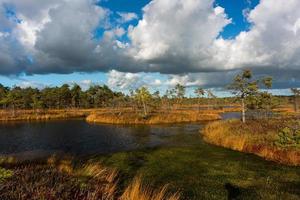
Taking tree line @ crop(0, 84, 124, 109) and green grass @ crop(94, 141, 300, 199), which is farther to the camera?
tree line @ crop(0, 84, 124, 109)

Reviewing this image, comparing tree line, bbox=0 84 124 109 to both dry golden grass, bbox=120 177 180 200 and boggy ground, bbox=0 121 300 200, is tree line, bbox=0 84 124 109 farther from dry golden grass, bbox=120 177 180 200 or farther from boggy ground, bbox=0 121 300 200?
dry golden grass, bbox=120 177 180 200

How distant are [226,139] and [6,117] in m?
67.9

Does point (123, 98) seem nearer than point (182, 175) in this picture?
No

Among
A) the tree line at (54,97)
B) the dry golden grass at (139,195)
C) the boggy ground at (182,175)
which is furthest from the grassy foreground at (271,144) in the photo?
the tree line at (54,97)

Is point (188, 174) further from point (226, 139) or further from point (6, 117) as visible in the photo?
point (6, 117)

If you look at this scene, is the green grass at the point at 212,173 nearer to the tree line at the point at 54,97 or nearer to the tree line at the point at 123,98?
the tree line at the point at 123,98

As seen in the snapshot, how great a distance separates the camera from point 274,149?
64.6 ft

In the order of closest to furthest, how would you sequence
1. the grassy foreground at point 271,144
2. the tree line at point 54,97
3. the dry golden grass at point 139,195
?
the dry golden grass at point 139,195 → the grassy foreground at point 271,144 → the tree line at point 54,97

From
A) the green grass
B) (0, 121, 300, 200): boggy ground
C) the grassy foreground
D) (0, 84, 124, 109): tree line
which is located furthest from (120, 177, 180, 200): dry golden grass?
(0, 84, 124, 109): tree line

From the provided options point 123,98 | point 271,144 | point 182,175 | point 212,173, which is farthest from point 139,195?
point 123,98

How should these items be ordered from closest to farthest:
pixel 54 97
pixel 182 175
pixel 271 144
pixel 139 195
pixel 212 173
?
1. pixel 139 195
2. pixel 182 175
3. pixel 212 173
4. pixel 271 144
5. pixel 54 97

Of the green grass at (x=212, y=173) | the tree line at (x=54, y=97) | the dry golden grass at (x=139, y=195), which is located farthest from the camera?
the tree line at (x=54, y=97)

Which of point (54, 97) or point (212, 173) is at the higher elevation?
point (54, 97)

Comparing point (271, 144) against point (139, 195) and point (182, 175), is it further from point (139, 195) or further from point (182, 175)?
point (139, 195)
